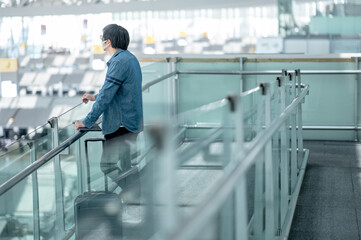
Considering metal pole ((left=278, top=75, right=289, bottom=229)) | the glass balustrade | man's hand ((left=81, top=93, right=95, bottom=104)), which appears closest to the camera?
the glass balustrade

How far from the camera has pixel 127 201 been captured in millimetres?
4086

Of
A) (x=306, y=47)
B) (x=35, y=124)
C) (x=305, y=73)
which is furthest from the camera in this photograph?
(x=35, y=124)

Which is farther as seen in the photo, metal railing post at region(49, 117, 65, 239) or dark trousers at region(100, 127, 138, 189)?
metal railing post at region(49, 117, 65, 239)

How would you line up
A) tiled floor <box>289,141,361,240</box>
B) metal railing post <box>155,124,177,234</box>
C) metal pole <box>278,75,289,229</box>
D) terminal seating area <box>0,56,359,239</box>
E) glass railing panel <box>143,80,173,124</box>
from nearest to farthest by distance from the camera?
metal railing post <box>155,124,177,234</box>, terminal seating area <box>0,56,359,239</box>, metal pole <box>278,75,289,229</box>, tiled floor <box>289,141,361,240</box>, glass railing panel <box>143,80,173,124</box>

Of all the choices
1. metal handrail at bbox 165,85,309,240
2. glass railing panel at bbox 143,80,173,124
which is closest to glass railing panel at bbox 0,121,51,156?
glass railing panel at bbox 143,80,173,124

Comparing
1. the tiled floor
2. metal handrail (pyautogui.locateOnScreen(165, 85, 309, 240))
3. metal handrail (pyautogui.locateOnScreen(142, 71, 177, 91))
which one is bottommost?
the tiled floor

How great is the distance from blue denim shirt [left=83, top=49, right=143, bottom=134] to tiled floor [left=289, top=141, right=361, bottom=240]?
1.15 meters

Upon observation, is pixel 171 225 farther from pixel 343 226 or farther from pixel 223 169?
pixel 343 226

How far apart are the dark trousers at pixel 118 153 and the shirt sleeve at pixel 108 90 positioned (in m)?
0.19

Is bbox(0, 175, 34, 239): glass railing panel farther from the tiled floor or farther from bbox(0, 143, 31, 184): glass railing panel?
the tiled floor

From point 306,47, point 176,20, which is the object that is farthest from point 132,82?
point 176,20

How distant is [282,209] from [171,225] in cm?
265

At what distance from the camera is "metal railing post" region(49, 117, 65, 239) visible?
14.9 ft

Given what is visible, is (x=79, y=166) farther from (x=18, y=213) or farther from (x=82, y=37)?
(x=82, y=37)
